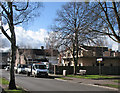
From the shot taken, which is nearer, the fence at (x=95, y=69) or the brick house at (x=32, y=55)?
the fence at (x=95, y=69)

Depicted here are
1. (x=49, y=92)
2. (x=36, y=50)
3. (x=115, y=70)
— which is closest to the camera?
(x=49, y=92)

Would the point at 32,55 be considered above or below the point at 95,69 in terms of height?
above

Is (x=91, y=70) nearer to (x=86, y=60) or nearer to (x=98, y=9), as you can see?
(x=86, y=60)

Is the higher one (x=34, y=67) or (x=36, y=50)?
(x=36, y=50)

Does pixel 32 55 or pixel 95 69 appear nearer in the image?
pixel 95 69

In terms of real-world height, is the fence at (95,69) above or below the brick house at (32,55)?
below

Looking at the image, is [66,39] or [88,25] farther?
[66,39]

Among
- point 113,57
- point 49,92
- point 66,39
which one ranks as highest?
point 66,39

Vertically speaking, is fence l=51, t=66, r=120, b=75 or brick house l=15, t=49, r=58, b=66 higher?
brick house l=15, t=49, r=58, b=66

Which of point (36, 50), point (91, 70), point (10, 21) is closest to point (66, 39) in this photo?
point (91, 70)

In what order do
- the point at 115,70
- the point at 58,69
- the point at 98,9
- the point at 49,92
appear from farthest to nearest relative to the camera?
the point at 115,70
the point at 58,69
the point at 98,9
the point at 49,92

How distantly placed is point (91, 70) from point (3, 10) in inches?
1055

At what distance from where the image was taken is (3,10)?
1278cm

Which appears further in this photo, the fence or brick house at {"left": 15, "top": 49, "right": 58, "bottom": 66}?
brick house at {"left": 15, "top": 49, "right": 58, "bottom": 66}
